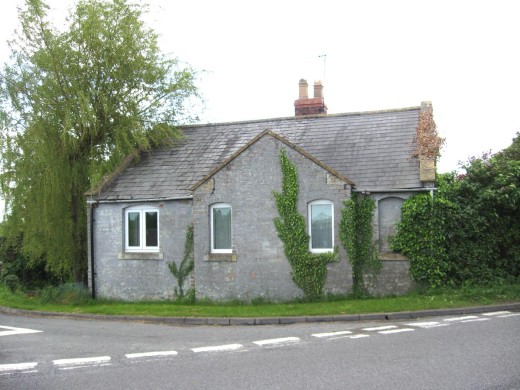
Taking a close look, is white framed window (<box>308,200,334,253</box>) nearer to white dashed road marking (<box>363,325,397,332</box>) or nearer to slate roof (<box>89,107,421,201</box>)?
slate roof (<box>89,107,421,201</box>)

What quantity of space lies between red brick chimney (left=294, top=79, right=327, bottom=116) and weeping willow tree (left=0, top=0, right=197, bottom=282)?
499 centimetres

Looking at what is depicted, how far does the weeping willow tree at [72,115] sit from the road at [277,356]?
26.9ft

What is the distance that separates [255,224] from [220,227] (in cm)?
136

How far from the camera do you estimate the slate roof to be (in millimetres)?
17656

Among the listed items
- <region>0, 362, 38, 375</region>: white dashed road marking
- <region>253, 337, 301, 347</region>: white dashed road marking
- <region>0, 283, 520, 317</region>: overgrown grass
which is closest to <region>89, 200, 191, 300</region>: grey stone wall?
<region>0, 283, 520, 317</region>: overgrown grass

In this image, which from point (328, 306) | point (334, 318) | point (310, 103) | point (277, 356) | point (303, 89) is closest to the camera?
point (277, 356)

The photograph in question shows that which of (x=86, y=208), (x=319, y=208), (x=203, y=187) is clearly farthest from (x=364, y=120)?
(x=86, y=208)

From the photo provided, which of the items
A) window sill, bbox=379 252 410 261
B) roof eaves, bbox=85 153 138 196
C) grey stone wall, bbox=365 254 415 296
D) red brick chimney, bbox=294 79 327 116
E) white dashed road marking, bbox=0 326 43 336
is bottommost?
white dashed road marking, bbox=0 326 43 336

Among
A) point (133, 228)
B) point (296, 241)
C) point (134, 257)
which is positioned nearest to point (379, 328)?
point (296, 241)

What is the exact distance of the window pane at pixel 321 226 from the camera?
17141mm

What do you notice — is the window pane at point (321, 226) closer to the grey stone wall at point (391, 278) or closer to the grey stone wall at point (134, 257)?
the grey stone wall at point (391, 278)

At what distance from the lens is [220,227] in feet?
60.0

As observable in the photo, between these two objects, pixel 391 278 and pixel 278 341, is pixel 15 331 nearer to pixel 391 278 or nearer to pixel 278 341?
pixel 278 341

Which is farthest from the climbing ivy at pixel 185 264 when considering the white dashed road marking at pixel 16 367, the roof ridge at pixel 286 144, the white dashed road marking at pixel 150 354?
the white dashed road marking at pixel 16 367
